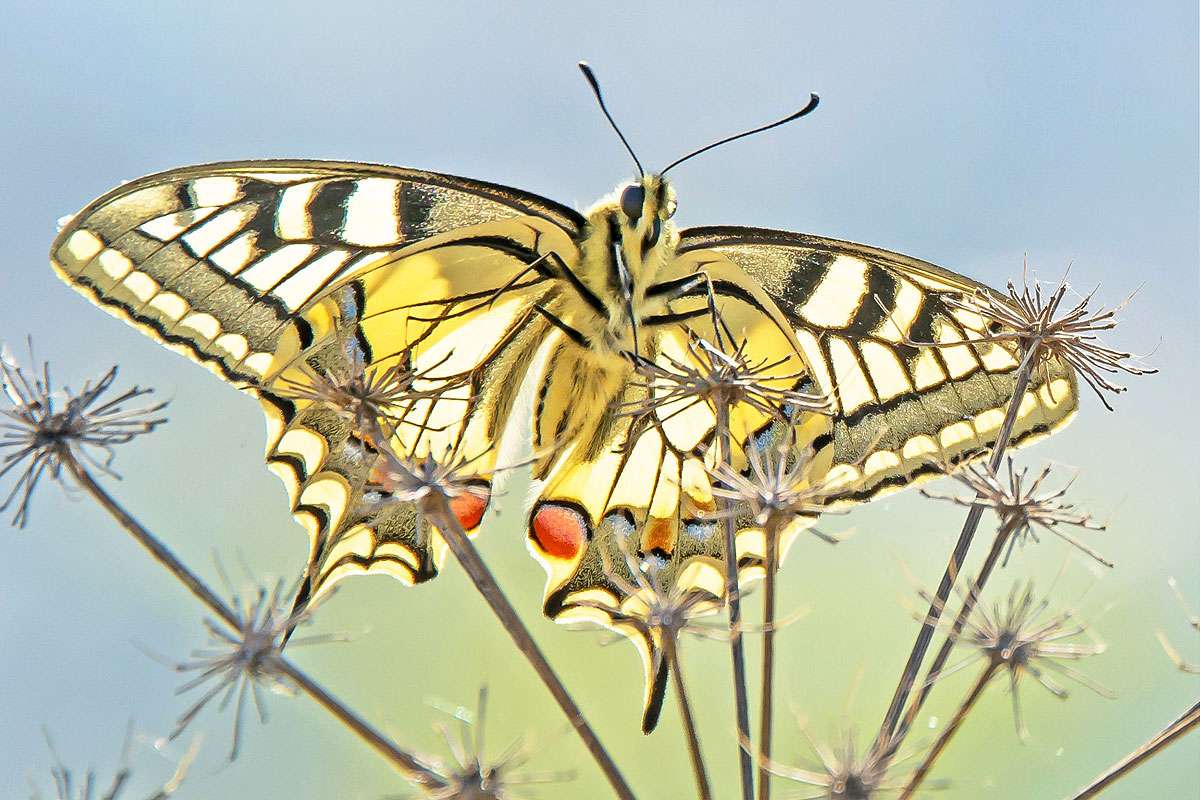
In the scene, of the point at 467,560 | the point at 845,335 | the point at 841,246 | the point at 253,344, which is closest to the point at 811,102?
the point at 841,246

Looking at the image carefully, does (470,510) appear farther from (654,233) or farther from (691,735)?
(691,735)

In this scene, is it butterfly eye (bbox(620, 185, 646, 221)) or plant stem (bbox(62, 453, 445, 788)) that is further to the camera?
butterfly eye (bbox(620, 185, 646, 221))

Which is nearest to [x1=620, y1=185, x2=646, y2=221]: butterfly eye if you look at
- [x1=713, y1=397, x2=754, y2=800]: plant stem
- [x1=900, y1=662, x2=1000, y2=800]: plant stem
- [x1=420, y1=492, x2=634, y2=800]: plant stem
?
[x1=713, y1=397, x2=754, y2=800]: plant stem

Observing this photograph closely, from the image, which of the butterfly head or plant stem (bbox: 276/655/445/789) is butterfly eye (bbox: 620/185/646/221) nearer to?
the butterfly head

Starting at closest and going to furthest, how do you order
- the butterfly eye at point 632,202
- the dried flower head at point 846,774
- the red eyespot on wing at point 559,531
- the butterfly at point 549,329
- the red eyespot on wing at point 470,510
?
1. the dried flower head at point 846,774
2. the red eyespot on wing at point 470,510
3. the butterfly at point 549,329
4. the butterfly eye at point 632,202
5. the red eyespot on wing at point 559,531

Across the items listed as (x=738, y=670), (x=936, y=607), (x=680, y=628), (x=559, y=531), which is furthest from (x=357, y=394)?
(x=559, y=531)

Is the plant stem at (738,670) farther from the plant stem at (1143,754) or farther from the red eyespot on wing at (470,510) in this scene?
the red eyespot on wing at (470,510)

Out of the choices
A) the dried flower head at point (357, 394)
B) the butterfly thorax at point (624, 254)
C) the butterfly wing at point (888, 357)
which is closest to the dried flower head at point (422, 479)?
Answer: the dried flower head at point (357, 394)
